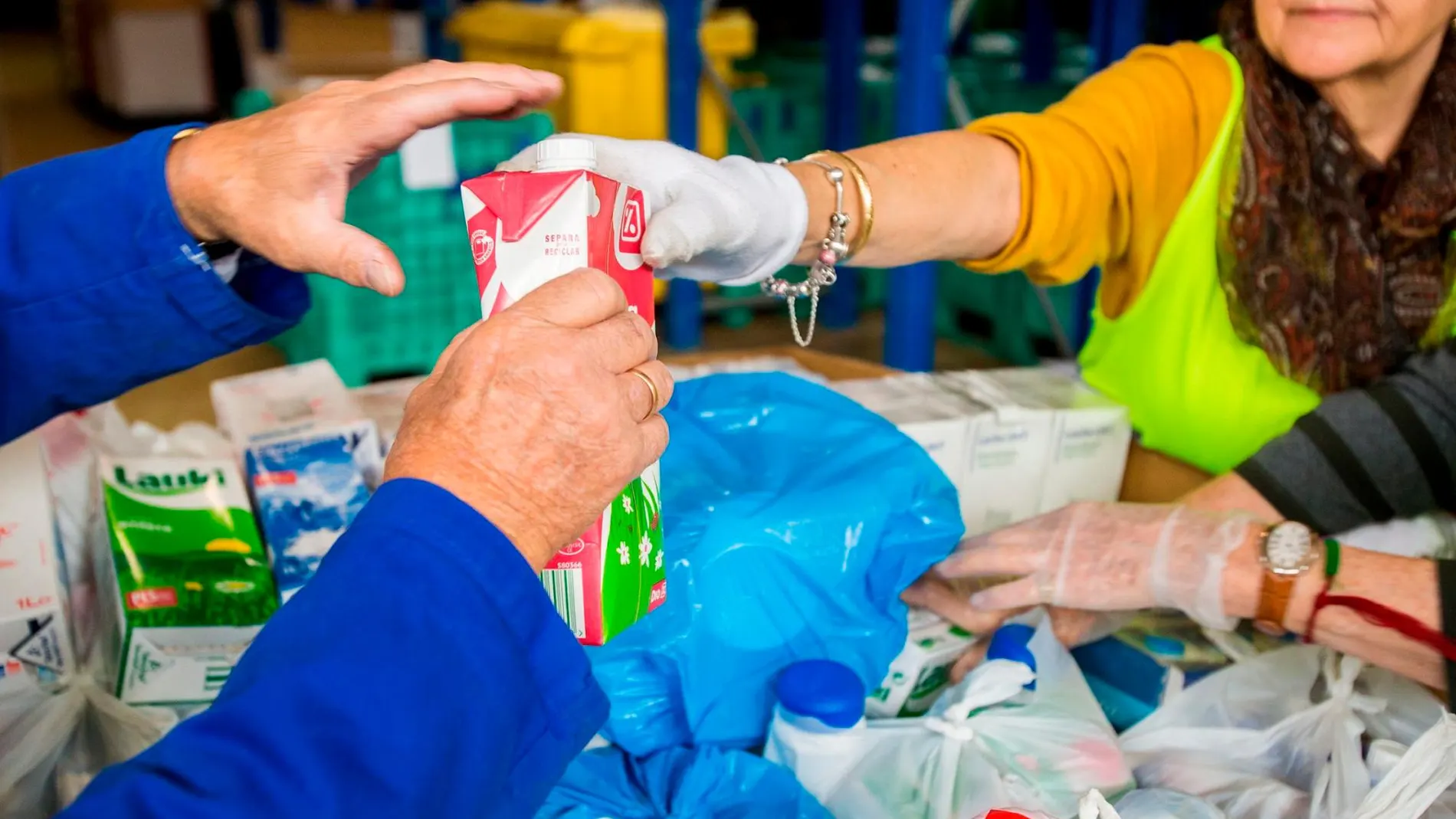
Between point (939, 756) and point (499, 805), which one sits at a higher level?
point (499, 805)

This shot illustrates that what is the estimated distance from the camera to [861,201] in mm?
961

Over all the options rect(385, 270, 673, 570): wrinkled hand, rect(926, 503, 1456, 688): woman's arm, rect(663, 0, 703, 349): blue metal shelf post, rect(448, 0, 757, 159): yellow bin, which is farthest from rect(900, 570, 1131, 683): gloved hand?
rect(448, 0, 757, 159): yellow bin

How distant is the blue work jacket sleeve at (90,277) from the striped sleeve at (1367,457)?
0.91 m

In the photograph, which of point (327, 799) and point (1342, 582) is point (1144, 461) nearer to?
point (1342, 582)

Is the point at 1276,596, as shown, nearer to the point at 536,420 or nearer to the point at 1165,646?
the point at 1165,646

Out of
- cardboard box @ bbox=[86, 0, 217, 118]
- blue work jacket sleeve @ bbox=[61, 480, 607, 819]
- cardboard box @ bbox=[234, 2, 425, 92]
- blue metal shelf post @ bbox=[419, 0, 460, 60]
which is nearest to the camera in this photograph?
blue work jacket sleeve @ bbox=[61, 480, 607, 819]

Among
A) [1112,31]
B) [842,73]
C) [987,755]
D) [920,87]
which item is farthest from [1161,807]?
[842,73]

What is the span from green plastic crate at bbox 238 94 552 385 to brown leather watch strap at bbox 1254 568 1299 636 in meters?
1.79

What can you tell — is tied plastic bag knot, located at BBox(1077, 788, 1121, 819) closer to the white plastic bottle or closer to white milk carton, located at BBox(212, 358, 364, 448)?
the white plastic bottle

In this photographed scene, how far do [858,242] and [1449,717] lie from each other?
0.55 m

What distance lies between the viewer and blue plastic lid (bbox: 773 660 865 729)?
741 millimetres

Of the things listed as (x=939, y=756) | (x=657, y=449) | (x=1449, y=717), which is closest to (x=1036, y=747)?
(x=939, y=756)

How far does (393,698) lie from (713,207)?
46 cm

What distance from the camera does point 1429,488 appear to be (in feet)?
3.42
